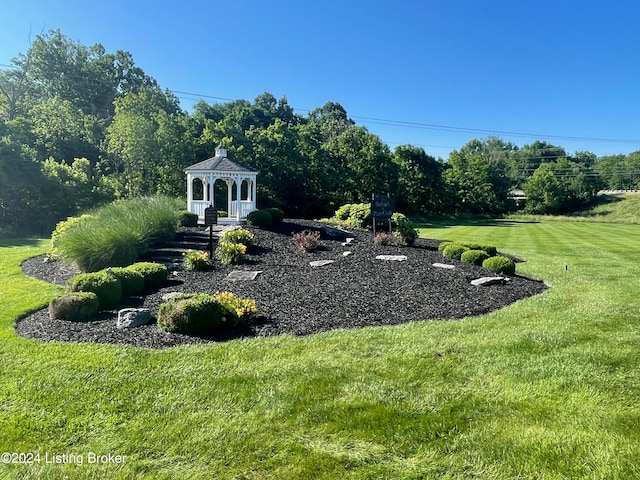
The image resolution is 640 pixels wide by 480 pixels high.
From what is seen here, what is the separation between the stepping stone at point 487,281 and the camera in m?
8.15

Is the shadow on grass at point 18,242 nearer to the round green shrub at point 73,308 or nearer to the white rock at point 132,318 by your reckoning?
the round green shrub at point 73,308

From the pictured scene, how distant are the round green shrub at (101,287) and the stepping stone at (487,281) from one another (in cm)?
650

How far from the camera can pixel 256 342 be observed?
5055mm

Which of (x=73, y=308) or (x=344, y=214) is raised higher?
(x=344, y=214)

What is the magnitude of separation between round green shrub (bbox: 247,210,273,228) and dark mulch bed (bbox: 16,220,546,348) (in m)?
2.66

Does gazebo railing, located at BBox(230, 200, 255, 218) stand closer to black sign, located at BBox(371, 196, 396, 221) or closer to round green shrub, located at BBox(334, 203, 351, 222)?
round green shrub, located at BBox(334, 203, 351, 222)

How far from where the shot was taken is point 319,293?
7.24 metres

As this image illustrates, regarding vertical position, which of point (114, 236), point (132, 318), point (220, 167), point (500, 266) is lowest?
point (132, 318)

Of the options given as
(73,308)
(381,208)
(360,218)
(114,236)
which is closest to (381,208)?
(381,208)

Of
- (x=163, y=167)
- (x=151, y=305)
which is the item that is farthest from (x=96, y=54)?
(x=151, y=305)

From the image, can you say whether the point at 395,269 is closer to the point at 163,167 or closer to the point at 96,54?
the point at 163,167

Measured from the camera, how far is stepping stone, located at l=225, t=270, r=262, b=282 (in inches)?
328

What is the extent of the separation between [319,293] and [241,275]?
2101mm

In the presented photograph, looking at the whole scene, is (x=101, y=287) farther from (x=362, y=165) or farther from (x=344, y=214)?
(x=362, y=165)
